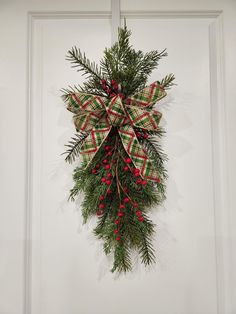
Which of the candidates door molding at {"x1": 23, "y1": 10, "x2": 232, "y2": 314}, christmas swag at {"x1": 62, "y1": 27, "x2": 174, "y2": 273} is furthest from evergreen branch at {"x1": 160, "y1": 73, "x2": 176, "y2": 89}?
door molding at {"x1": 23, "y1": 10, "x2": 232, "y2": 314}

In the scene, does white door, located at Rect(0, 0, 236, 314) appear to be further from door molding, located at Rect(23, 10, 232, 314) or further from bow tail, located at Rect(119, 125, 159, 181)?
bow tail, located at Rect(119, 125, 159, 181)

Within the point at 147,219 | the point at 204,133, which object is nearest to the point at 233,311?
the point at 147,219

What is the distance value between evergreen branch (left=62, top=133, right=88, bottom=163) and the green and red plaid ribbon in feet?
0.14

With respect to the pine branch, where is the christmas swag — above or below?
above

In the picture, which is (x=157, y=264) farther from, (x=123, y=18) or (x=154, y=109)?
(x=123, y=18)

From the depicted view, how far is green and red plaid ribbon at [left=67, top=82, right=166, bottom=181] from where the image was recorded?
0.84 metres

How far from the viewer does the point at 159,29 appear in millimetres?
976

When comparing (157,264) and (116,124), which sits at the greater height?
(116,124)

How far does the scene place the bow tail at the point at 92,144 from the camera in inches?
33.1

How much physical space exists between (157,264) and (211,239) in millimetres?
201

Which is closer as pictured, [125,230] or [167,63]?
[125,230]

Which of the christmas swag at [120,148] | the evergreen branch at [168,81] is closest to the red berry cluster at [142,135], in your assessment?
the christmas swag at [120,148]

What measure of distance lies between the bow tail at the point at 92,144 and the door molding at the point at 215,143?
0.23m

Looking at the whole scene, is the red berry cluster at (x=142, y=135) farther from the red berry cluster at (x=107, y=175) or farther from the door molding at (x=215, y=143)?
the door molding at (x=215, y=143)
